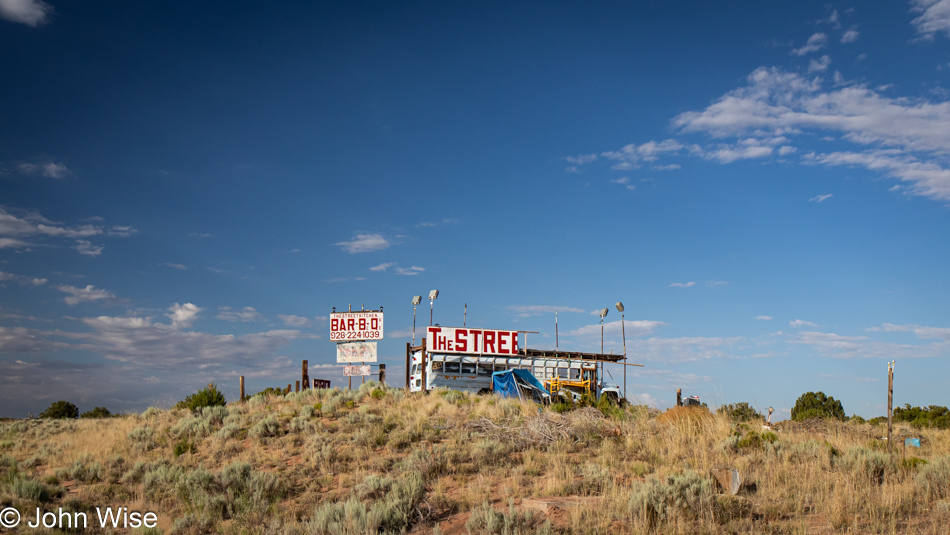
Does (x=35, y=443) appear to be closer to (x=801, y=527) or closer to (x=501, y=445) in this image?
(x=501, y=445)

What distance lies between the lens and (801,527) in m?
8.24

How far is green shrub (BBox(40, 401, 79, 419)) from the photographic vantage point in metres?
39.2

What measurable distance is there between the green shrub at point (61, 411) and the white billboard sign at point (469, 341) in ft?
82.2

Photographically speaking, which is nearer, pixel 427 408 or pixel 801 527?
pixel 801 527

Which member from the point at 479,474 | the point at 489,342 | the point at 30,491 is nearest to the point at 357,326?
the point at 489,342

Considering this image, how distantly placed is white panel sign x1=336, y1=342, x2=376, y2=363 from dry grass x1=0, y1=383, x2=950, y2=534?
12.9 meters

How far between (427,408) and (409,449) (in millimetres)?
5018

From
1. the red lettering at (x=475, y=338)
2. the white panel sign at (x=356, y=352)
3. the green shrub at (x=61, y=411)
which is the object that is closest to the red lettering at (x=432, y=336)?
the red lettering at (x=475, y=338)

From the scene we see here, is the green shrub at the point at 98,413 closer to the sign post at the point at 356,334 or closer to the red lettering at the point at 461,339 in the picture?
the sign post at the point at 356,334

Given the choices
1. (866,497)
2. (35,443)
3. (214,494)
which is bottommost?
(35,443)

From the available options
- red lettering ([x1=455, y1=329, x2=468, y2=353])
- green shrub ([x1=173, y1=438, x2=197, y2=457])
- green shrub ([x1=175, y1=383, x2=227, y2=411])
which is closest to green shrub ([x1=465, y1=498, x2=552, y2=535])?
green shrub ([x1=173, y1=438, x2=197, y2=457])

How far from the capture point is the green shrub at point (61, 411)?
39.2m

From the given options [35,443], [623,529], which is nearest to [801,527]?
[623,529]

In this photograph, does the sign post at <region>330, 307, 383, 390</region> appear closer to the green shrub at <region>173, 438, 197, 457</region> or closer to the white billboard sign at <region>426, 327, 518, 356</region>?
→ the white billboard sign at <region>426, 327, 518, 356</region>
